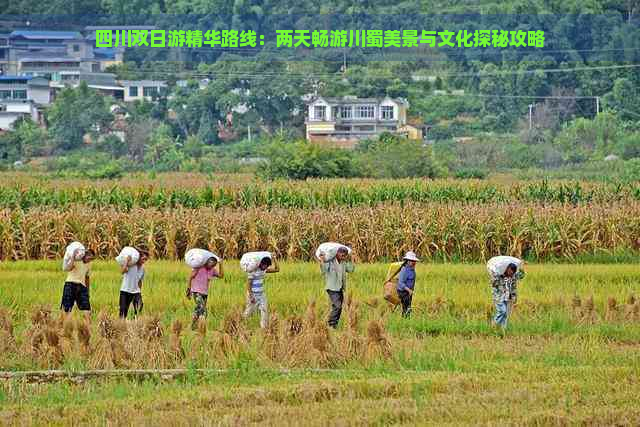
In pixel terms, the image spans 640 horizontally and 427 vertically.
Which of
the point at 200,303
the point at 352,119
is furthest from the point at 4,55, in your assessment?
the point at 200,303

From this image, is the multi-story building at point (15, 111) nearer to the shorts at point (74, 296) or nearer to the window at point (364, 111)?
the window at point (364, 111)

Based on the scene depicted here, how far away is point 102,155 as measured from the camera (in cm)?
7800

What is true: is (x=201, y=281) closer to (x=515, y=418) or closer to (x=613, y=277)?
(x=515, y=418)

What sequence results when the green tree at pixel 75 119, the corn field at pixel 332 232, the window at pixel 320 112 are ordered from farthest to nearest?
the window at pixel 320 112, the green tree at pixel 75 119, the corn field at pixel 332 232

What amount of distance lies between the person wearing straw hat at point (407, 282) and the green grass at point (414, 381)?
333 millimetres

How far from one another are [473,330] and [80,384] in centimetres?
554

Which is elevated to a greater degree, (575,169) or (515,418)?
(515,418)

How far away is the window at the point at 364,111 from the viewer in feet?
288

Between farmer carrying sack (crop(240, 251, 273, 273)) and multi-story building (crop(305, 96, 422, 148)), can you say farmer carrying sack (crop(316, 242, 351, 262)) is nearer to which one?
farmer carrying sack (crop(240, 251, 273, 273))

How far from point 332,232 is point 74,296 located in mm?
9843

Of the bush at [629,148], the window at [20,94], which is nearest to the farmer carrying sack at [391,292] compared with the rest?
the bush at [629,148]

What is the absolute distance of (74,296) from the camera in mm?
18234

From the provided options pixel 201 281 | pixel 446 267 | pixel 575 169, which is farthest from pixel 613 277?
pixel 575 169

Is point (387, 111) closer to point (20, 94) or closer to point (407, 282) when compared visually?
point (20, 94)
